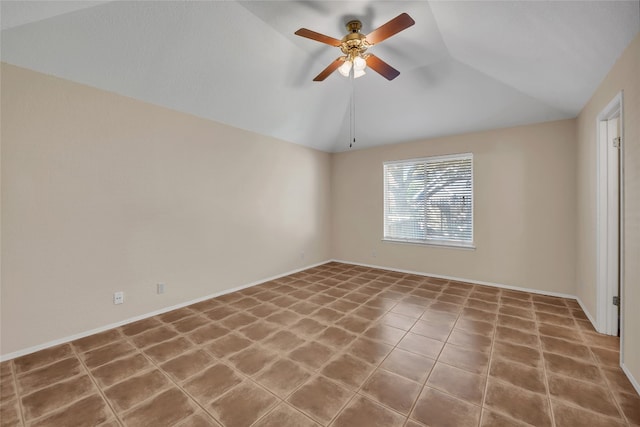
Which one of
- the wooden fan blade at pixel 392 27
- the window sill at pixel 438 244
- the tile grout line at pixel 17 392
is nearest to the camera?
the tile grout line at pixel 17 392

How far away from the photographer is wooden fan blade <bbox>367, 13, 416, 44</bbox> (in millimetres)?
1865

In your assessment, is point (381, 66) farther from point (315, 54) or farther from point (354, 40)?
point (315, 54)

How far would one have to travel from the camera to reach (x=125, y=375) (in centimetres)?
194

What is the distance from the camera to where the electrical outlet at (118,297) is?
2726mm

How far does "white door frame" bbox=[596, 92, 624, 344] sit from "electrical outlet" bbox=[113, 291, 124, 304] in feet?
16.2

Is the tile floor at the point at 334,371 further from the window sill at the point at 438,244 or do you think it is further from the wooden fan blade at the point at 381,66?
the wooden fan blade at the point at 381,66

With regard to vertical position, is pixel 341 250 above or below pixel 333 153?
below

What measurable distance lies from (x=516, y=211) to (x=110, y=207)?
5.25 m

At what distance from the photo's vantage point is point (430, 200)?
4.58 metres

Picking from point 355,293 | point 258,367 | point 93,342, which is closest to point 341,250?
point 355,293

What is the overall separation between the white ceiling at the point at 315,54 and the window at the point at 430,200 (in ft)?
2.33

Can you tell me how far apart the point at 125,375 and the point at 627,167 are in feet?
13.4

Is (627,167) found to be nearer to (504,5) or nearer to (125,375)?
(504,5)

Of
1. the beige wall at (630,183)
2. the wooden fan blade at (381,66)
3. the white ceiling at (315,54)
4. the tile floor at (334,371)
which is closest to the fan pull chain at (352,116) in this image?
the white ceiling at (315,54)
